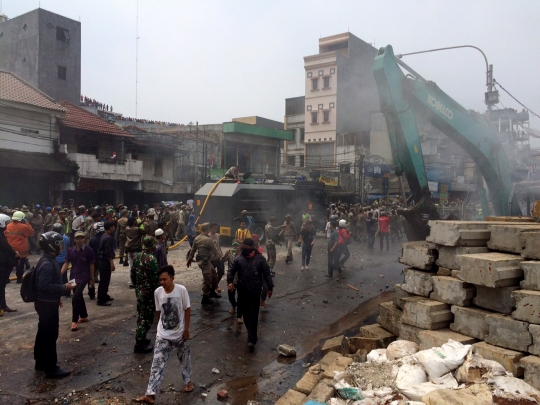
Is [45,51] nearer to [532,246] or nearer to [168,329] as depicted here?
[168,329]

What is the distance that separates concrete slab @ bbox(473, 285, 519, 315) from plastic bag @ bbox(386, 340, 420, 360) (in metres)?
0.93

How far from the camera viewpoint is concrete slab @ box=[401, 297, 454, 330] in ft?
17.7

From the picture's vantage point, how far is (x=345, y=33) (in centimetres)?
4547

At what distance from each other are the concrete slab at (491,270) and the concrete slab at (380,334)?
1.61m

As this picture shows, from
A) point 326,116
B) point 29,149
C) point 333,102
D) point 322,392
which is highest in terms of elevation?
point 333,102

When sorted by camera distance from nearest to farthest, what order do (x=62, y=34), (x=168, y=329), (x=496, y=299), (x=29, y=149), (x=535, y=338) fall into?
(x=535, y=338)
(x=168, y=329)
(x=496, y=299)
(x=29, y=149)
(x=62, y=34)

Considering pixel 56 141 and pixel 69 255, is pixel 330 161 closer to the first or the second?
pixel 56 141

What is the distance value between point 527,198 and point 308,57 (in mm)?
37684

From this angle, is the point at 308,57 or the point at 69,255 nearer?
the point at 69,255

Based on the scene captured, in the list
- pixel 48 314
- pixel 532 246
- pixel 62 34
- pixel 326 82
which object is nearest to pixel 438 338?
pixel 532 246

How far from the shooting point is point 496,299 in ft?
16.2

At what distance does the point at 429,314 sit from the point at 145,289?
3.84m

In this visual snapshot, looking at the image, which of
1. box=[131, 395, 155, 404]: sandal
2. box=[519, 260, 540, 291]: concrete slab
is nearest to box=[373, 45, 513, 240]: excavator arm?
box=[519, 260, 540, 291]: concrete slab

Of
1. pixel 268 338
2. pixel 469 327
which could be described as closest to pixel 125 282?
pixel 268 338
